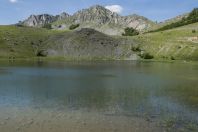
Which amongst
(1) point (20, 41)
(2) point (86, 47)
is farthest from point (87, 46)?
(1) point (20, 41)

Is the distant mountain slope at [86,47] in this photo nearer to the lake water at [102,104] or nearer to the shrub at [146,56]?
the shrub at [146,56]

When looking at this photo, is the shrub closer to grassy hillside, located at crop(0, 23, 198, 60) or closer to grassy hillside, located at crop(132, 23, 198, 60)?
grassy hillside, located at crop(0, 23, 198, 60)

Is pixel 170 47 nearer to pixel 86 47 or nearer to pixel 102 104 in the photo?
pixel 86 47

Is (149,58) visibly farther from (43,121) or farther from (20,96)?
(43,121)

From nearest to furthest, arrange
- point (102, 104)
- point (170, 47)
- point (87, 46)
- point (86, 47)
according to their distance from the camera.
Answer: point (102, 104)
point (86, 47)
point (87, 46)
point (170, 47)

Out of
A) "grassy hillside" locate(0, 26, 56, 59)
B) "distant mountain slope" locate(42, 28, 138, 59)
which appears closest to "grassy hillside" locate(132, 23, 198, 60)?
"distant mountain slope" locate(42, 28, 138, 59)

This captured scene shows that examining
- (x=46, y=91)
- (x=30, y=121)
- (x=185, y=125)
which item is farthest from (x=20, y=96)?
(x=185, y=125)

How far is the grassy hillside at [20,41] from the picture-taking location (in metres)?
158

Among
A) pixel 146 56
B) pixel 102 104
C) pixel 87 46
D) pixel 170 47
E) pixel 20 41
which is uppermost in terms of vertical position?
pixel 20 41

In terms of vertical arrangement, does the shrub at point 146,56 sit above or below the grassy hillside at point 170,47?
below

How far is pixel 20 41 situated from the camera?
171m

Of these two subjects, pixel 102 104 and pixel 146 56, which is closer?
pixel 102 104

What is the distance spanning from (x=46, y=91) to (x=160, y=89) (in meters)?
17.7

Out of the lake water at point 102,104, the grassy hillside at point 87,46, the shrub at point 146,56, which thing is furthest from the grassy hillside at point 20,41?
the lake water at point 102,104
